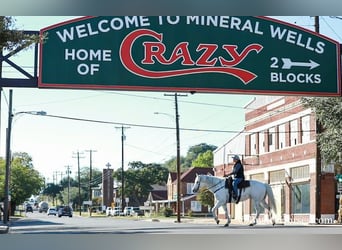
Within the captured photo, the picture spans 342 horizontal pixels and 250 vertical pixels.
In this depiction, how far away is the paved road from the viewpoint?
13.9m

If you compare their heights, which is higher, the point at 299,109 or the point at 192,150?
the point at 299,109

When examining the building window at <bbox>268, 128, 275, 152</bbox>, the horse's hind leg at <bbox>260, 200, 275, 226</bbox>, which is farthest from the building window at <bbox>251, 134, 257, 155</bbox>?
the horse's hind leg at <bbox>260, 200, 275, 226</bbox>

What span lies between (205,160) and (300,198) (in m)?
2.56

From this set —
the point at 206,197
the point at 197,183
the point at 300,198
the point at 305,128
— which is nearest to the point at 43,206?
the point at 206,197

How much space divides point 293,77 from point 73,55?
4370 millimetres

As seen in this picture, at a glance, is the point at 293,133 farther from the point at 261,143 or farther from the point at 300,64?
the point at 300,64

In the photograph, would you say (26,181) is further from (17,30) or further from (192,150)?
(17,30)

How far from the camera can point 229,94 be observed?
14.5 meters

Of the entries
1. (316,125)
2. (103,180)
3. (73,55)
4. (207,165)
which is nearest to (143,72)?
(73,55)

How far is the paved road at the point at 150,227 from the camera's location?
13898 millimetres

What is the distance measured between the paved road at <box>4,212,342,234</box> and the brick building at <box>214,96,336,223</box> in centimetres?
36

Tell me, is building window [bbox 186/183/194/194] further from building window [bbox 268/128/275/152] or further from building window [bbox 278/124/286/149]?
building window [bbox 278/124/286/149]

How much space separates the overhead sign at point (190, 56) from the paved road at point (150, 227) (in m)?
2.70
